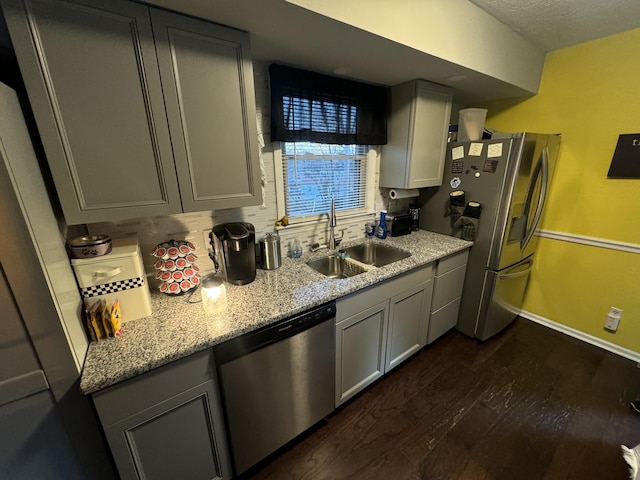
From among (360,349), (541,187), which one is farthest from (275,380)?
(541,187)

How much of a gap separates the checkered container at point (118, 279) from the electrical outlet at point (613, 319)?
331cm

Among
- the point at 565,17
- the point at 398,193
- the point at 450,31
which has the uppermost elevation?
the point at 565,17

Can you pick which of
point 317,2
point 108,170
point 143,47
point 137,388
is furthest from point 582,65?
point 137,388

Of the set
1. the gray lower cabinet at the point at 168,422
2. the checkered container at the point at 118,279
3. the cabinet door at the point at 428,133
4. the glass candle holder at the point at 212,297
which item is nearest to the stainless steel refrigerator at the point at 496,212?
the cabinet door at the point at 428,133

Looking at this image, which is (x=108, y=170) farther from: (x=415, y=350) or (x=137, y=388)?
(x=415, y=350)

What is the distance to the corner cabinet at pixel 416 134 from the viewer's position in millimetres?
1894

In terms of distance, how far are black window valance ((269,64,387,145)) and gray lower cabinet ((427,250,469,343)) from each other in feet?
3.73

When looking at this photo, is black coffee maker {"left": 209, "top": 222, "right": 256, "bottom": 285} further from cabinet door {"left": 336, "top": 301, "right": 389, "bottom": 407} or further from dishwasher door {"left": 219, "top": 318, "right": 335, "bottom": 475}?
cabinet door {"left": 336, "top": 301, "right": 389, "bottom": 407}

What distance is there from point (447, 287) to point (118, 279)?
2.15m

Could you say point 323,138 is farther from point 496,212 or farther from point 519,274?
point 519,274

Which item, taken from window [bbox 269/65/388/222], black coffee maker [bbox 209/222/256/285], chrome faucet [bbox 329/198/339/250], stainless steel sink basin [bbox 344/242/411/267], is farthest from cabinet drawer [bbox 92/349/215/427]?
stainless steel sink basin [bbox 344/242/411/267]

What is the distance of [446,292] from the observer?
2.06 m

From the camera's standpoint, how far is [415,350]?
1973 millimetres

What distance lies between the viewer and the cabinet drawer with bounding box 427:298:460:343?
2.05 meters
